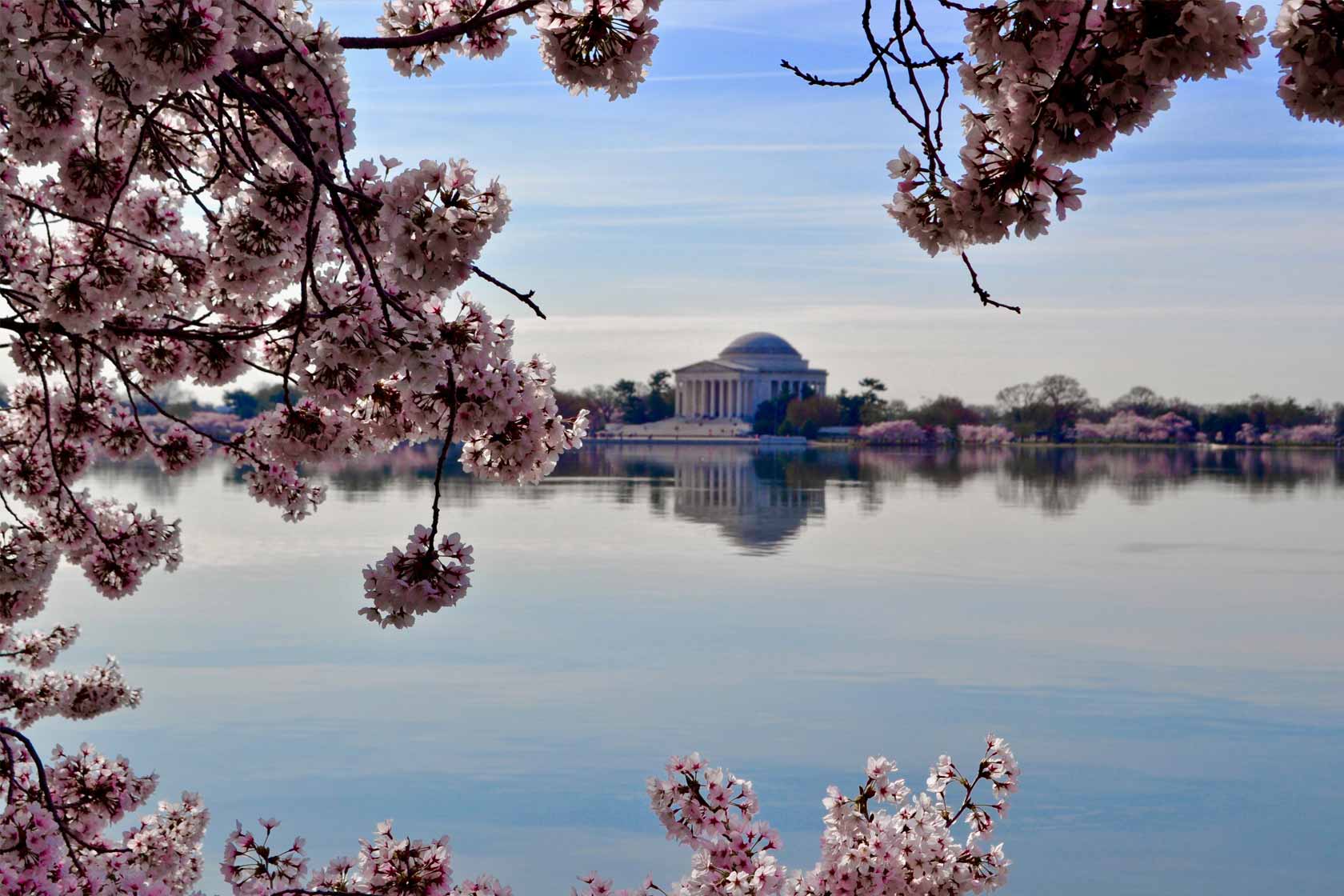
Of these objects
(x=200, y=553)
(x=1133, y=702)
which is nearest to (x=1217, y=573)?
(x=1133, y=702)

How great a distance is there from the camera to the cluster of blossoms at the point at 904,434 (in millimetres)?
91356

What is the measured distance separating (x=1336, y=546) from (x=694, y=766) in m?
21.3

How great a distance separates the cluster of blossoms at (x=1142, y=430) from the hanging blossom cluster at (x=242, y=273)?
92890mm

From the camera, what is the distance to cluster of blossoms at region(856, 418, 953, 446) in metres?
91.4

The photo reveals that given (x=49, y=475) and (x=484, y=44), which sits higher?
(x=484, y=44)

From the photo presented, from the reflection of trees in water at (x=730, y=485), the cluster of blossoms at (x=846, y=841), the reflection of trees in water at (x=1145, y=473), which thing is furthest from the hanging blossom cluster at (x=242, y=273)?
the reflection of trees in water at (x=1145, y=473)

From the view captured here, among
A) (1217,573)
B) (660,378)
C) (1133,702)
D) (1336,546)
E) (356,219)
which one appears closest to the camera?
(356,219)

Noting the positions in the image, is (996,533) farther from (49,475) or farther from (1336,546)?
(49,475)

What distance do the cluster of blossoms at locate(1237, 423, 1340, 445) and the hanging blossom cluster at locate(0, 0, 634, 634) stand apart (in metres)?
91.3

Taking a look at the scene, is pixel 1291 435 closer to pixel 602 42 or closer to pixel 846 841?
pixel 846 841

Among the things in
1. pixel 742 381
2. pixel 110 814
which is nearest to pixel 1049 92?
pixel 110 814

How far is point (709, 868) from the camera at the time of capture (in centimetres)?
485

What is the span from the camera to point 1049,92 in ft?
8.28

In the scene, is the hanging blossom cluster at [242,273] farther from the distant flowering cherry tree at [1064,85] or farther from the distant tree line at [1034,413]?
the distant tree line at [1034,413]
